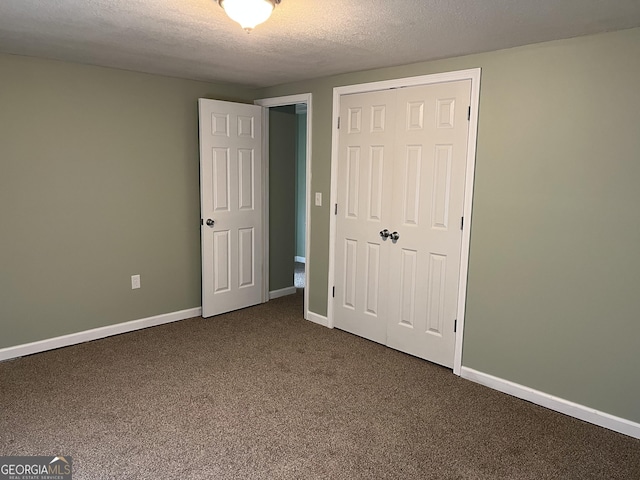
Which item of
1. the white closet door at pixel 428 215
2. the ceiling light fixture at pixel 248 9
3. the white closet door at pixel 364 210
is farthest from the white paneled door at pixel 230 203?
the ceiling light fixture at pixel 248 9

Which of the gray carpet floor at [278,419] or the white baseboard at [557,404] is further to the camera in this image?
the white baseboard at [557,404]

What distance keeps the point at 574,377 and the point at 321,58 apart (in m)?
2.66

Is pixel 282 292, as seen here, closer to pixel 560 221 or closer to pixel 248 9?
pixel 560 221

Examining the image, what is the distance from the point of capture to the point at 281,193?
5051 millimetres

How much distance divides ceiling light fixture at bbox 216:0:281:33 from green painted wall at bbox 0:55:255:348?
2.10 metres

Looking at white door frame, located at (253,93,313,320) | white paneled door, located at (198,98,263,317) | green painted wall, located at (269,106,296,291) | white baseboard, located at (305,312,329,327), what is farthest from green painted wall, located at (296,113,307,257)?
white baseboard, located at (305,312,329,327)

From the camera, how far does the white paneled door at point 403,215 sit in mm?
3232

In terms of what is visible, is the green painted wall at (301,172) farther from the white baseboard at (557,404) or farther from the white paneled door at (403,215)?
the white baseboard at (557,404)

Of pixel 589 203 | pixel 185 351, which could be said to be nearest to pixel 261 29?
pixel 589 203

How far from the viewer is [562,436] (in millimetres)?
2547

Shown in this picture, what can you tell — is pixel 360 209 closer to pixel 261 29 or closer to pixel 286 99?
pixel 286 99

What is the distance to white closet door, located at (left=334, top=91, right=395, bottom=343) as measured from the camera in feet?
11.9

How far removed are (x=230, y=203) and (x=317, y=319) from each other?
1.41 metres

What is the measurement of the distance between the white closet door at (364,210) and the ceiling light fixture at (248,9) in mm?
1689
